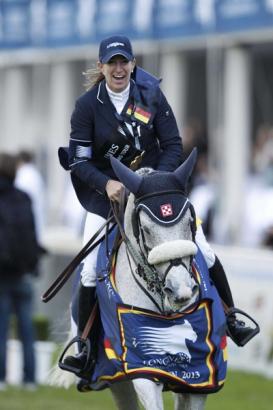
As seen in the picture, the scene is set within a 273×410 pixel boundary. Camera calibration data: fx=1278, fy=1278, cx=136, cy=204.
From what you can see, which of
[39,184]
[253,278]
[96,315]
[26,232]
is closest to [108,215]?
[96,315]

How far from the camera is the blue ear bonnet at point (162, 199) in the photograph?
22.7 ft

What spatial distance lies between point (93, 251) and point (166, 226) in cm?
123

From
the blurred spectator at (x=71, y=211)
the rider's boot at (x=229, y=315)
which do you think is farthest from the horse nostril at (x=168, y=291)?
the blurred spectator at (x=71, y=211)

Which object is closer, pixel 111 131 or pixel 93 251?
pixel 111 131

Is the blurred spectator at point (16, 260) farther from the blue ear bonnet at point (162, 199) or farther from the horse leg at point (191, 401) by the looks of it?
the blue ear bonnet at point (162, 199)

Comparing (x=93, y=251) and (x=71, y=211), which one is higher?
(x=93, y=251)

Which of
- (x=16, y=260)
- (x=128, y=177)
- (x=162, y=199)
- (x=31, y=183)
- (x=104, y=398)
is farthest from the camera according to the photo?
(x=31, y=183)

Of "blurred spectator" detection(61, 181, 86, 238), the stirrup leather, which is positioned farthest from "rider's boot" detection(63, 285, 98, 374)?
"blurred spectator" detection(61, 181, 86, 238)

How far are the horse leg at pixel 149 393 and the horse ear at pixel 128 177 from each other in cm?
110

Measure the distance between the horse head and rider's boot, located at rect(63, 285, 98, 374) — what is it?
802mm

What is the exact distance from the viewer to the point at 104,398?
1280cm

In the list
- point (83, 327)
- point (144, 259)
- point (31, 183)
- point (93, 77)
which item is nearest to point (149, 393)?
point (144, 259)

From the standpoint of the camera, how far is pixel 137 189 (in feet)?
23.4

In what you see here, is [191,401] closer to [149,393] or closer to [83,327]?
[149,393]
